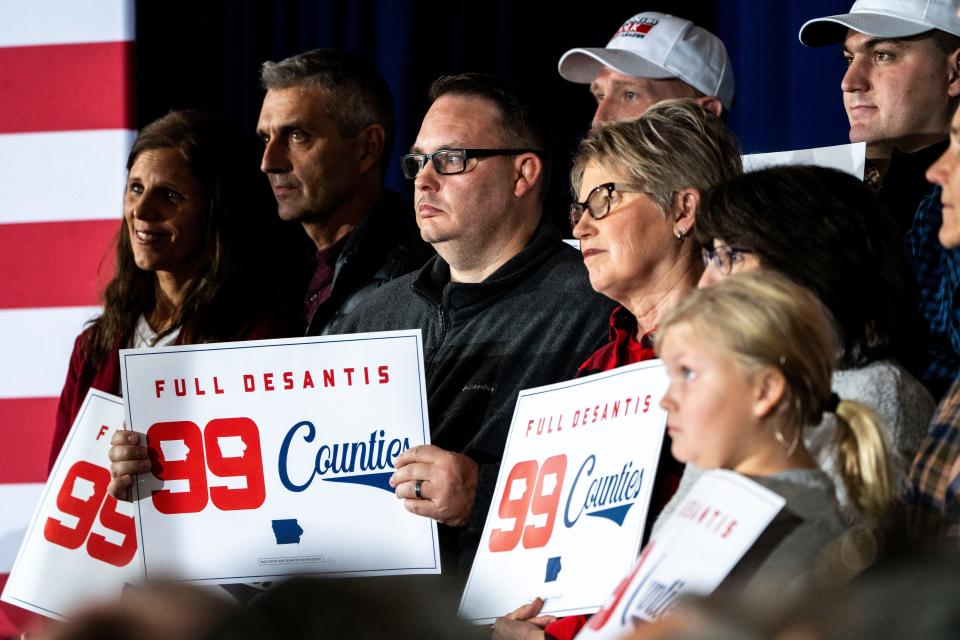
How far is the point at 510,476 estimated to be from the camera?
2.19 m

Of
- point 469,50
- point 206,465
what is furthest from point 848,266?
Answer: point 469,50

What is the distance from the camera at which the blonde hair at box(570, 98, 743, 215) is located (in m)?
A: 2.42

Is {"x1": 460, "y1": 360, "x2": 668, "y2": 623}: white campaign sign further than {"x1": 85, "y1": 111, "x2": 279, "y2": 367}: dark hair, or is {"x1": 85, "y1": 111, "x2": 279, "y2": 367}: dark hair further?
{"x1": 85, "y1": 111, "x2": 279, "y2": 367}: dark hair

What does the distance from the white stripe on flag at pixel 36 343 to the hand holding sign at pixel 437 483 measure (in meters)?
1.89

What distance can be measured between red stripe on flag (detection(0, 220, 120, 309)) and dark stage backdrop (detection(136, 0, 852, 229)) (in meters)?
0.42

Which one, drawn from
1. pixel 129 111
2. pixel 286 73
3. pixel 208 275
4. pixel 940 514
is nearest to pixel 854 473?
pixel 940 514

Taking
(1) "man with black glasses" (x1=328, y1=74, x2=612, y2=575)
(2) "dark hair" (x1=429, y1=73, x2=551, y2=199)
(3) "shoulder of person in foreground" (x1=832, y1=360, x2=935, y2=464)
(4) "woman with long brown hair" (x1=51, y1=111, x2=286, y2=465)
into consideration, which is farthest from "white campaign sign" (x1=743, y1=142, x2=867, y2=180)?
(4) "woman with long brown hair" (x1=51, y1=111, x2=286, y2=465)

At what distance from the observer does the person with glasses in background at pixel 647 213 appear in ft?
7.89

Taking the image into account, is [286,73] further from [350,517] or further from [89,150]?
[350,517]

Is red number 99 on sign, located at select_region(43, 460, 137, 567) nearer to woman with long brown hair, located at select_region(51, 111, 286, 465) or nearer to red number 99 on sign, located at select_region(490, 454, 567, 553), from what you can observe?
woman with long brown hair, located at select_region(51, 111, 286, 465)

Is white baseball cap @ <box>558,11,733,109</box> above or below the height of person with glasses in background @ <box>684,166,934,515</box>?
above

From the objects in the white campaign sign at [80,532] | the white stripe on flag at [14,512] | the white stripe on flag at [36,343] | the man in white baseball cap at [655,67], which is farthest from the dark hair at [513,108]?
the white stripe on flag at [14,512]

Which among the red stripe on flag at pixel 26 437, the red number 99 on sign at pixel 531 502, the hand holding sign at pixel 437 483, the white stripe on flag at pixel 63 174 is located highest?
the white stripe on flag at pixel 63 174

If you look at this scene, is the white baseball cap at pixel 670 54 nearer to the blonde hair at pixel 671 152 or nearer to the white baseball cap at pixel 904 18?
the white baseball cap at pixel 904 18
